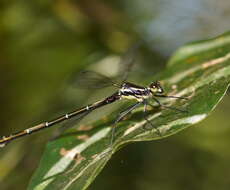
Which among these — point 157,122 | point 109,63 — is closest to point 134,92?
point 109,63

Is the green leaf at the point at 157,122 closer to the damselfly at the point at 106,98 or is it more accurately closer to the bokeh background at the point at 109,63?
the damselfly at the point at 106,98

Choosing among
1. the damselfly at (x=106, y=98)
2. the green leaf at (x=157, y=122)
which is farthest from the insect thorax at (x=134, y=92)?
the green leaf at (x=157, y=122)

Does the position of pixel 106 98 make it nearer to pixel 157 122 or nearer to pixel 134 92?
pixel 134 92

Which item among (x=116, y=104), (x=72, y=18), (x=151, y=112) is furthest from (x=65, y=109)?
(x=151, y=112)

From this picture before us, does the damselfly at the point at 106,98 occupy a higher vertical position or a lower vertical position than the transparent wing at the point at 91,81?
lower

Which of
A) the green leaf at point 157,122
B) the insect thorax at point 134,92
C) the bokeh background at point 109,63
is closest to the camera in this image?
the green leaf at point 157,122

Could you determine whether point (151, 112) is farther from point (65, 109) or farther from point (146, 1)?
point (146, 1)
